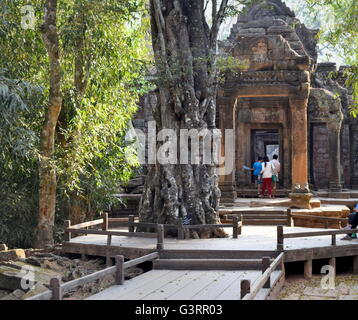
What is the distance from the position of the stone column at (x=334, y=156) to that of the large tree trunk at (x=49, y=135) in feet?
38.4

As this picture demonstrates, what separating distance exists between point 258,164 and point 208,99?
7.36 meters

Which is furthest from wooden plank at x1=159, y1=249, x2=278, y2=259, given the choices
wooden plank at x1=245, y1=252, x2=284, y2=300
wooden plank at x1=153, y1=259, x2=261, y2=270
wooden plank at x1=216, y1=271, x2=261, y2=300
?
wooden plank at x1=245, y1=252, x2=284, y2=300

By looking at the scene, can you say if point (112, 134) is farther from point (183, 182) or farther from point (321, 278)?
point (321, 278)

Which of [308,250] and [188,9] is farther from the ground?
[188,9]

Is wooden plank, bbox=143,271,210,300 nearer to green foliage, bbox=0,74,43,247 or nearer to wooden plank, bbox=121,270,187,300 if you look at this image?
wooden plank, bbox=121,270,187,300

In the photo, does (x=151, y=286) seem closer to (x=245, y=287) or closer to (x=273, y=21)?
(x=245, y=287)

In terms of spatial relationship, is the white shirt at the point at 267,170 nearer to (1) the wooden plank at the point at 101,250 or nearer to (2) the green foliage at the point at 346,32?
(2) the green foliage at the point at 346,32

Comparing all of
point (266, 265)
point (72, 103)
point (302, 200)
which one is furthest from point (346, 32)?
point (266, 265)

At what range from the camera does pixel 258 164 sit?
18.6 metres

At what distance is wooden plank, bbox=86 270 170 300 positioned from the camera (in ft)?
22.8

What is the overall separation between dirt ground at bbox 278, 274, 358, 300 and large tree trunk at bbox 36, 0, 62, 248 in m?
4.86

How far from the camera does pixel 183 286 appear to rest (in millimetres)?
7570

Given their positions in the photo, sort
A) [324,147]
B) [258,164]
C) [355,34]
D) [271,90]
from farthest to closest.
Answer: [324,147] → [258,164] → [271,90] → [355,34]

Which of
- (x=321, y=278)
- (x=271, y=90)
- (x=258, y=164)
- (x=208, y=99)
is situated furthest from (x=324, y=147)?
(x=321, y=278)
